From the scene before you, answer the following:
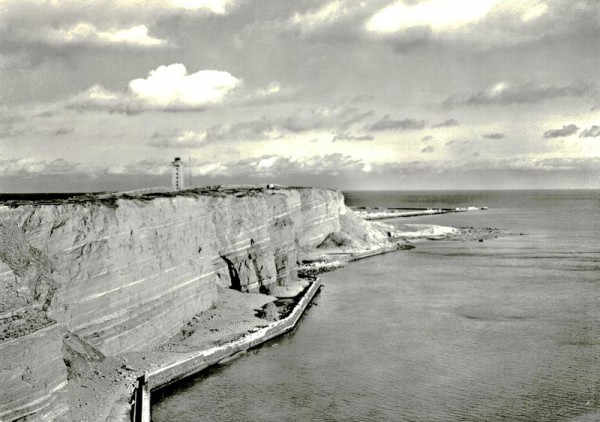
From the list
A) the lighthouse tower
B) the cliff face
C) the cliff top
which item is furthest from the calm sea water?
the lighthouse tower

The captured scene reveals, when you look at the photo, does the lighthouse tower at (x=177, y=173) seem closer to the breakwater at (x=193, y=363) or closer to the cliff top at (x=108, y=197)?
the cliff top at (x=108, y=197)

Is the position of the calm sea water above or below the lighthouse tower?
below

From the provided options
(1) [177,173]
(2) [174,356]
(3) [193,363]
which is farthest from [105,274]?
(1) [177,173]

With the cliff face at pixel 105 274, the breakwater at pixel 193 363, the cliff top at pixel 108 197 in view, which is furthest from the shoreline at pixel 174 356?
the cliff top at pixel 108 197

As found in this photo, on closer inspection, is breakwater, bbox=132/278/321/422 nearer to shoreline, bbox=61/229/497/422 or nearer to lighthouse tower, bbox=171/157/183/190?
shoreline, bbox=61/229/497/422

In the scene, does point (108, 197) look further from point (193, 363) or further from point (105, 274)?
point (193, 363)
